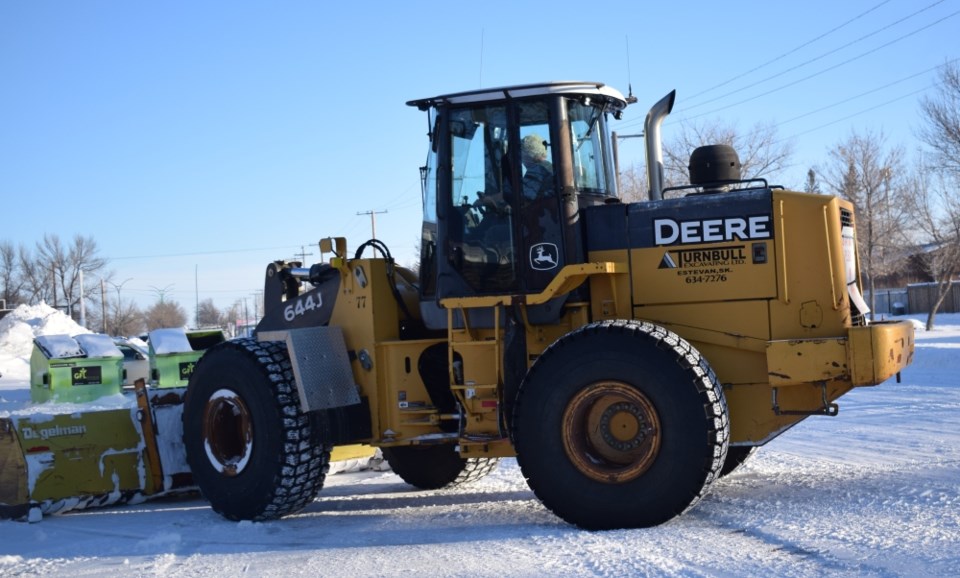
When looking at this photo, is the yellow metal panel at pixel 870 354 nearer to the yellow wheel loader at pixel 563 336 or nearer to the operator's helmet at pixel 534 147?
the yellow wheel loader at pixel 563 336

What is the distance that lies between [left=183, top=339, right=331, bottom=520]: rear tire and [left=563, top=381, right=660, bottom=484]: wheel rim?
7.39 feet

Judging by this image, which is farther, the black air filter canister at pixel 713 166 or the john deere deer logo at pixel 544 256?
the black air filter canister at pixel 713 166

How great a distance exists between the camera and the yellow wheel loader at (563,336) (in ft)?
21.6

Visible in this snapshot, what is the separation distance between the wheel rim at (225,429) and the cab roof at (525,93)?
2.75 meters

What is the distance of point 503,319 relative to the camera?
7.49 metres

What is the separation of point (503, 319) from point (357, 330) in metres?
1.52

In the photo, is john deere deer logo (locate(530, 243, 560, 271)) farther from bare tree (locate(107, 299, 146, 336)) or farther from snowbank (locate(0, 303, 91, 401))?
bare tree (locate(107, 299, 146, 336))

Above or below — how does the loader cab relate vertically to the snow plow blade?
above

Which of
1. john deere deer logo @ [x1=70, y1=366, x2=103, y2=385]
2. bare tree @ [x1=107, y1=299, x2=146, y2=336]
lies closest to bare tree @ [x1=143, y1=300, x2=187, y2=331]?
bare tree @ [x1=107, y1=299, x2=146, y2=336]

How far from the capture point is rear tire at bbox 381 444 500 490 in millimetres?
9375

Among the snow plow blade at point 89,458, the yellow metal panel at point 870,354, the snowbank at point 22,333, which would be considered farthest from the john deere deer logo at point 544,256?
the snowbank at point 22,333

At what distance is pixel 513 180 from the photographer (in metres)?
7.51

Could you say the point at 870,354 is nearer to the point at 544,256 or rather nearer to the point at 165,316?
the point at 544,256

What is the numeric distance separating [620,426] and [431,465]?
3.09 meters
